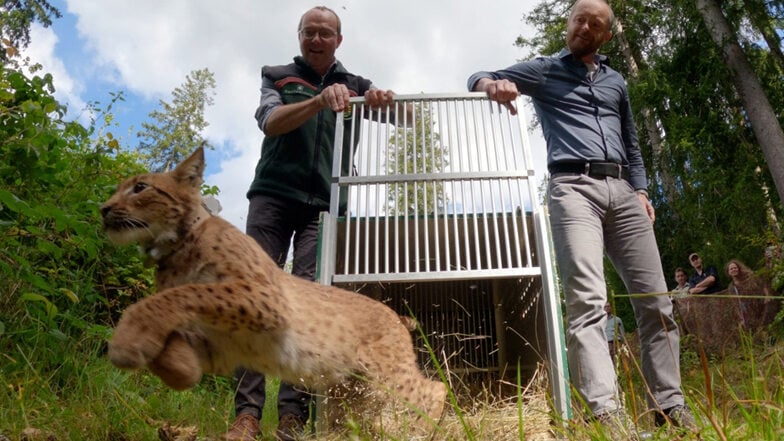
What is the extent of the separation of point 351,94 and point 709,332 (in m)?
10.3

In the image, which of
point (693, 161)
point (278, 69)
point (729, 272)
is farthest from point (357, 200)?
point (693, 161)

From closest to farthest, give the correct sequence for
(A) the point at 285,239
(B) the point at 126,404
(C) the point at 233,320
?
(C) the point at 233,320
(B) the point at 126,404
(A) the point at 285,239

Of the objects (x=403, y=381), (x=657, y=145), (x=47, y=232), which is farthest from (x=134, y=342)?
(x=657, y=145)

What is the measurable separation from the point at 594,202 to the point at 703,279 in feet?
33.4

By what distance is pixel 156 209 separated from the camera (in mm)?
3316

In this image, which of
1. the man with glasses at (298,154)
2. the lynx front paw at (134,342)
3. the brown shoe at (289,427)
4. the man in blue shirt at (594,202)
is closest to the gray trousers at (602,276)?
the man in blue shirt at (594,202)

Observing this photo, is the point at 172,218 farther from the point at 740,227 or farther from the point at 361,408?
the point at 740,227

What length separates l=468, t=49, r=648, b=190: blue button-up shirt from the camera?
4465 mm

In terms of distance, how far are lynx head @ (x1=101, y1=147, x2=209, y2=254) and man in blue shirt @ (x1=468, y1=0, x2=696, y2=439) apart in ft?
7.14

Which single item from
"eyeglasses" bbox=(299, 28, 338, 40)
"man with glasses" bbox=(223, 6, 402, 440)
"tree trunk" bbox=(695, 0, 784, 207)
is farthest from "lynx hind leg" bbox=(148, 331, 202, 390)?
"tree trunk" bbox=(695, 0, 784, 207)

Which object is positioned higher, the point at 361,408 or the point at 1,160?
the point at 1,160

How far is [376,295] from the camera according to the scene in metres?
5.34

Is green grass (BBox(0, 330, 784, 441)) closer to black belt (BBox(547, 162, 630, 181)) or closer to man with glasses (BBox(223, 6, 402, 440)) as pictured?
man with glasses (BBox(223, 6, 402, 440))

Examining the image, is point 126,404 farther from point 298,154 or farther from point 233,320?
point 298,154
